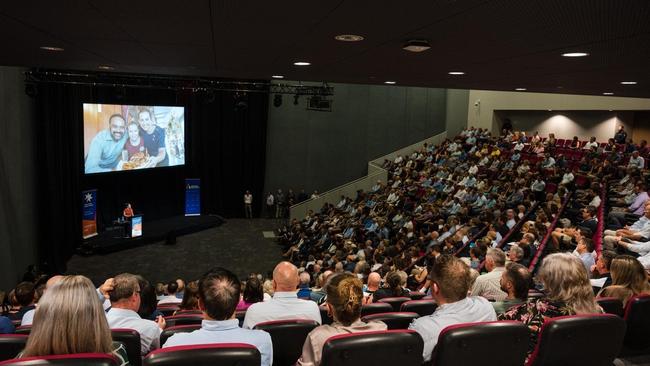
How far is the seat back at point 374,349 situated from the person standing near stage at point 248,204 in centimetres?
1447

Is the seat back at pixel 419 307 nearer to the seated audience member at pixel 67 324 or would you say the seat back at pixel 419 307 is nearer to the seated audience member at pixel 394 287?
the seated audience member at pixel 394 287

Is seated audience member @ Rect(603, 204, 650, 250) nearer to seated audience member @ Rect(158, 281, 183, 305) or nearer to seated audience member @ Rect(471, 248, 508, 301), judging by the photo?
seated audience member @ Rect(471, 248, 508, 301)

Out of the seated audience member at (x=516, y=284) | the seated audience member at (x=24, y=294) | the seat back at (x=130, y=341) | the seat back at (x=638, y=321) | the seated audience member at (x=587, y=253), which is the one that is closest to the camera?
the seat back at (x=130, y=341)

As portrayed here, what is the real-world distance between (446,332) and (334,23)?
178 cm

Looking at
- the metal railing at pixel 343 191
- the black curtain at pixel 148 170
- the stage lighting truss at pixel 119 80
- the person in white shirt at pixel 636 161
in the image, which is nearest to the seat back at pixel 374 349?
the stage lighting truss at pixel 119 80

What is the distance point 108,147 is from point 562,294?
1210 cm

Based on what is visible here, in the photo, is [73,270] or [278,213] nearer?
[73,270]

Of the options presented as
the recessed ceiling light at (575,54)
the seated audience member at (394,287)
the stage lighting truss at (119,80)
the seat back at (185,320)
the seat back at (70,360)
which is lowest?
the seated audience member at (394,287)

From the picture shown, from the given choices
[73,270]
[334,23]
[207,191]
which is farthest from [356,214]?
[334,23]

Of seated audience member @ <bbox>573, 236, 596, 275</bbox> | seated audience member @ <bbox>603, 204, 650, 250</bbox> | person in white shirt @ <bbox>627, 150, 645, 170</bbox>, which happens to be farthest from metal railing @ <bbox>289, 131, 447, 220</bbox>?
seated audience member @ <bbox>573, 236, 596, 275</bbox>

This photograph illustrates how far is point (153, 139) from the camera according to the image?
44.4 ft

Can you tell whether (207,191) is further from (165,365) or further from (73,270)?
(165,365)

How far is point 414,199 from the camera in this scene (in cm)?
1332

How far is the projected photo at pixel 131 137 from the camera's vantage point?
11.8 metres
